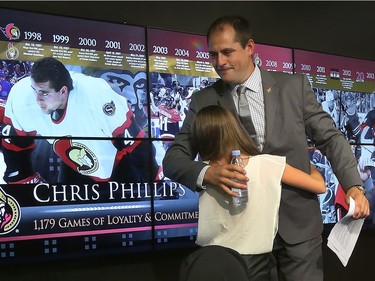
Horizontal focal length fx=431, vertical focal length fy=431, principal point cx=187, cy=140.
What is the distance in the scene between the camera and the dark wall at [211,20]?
10.1 ft

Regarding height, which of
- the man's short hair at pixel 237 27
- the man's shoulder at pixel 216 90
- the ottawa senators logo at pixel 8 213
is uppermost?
the man's short hair at pixel 237 27

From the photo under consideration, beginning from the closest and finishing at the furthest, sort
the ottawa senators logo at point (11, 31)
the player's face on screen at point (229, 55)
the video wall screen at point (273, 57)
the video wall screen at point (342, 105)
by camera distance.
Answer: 1. the player's face on screen at point (229, 55)
2. the ottawa senators logo at point (11, 31)
3. the video wall screen at point (273, 57)
4. the video wall screen at point (342, 105)

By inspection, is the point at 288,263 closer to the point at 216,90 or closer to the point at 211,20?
the point at 216,90

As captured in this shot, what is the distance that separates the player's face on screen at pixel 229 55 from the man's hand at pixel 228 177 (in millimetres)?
388

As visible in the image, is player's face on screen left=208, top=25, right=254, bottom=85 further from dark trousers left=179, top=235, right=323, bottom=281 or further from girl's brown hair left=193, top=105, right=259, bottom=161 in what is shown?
dark trousers left=179, top=235, right=323, bottom=281

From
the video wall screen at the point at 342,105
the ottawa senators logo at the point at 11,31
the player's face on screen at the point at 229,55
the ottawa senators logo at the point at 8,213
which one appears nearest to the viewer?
the player's face on screen at the point at 229,55

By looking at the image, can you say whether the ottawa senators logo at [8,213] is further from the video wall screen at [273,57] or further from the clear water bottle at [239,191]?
the video wall screen at [273,57]

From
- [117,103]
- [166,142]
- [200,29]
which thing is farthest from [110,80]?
[200,29]

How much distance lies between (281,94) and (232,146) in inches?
12.4

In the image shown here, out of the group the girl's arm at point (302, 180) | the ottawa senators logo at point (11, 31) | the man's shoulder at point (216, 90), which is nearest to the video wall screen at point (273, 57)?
the ottawa senators logo at point (11, 31)

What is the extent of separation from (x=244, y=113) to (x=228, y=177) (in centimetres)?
35

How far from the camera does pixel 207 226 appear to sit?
144cm

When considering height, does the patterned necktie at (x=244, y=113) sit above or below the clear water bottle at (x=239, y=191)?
above

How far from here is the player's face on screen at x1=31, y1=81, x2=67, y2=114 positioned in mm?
2864
